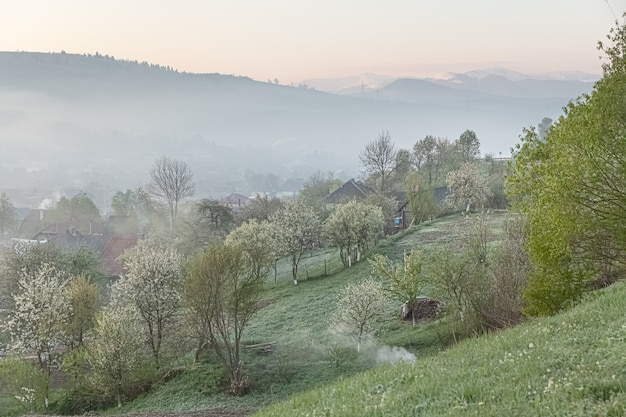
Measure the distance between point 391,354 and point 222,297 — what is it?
32.3ft

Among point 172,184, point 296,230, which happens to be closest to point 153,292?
point 296,230

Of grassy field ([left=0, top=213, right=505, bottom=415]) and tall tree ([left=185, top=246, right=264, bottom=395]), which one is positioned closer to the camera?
grassy field ([left=0, top=213, right=505, bottom=415])

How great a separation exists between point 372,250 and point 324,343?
80.4 ft

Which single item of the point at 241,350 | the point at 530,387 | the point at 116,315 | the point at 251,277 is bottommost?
the point at 241,350

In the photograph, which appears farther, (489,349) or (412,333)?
(412,333)

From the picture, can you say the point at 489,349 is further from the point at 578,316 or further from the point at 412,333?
the point at 412,333

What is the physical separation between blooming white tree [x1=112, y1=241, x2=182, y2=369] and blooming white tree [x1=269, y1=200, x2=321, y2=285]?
19.5m

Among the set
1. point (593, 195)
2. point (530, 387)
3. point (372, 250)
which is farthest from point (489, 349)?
point (372, 250)

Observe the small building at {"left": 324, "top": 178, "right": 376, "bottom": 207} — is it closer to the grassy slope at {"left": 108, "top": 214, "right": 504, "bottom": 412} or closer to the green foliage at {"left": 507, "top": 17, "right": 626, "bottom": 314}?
the grassy slope at {"left": 108, "top": 214, "right": 504, "bottom": 412}

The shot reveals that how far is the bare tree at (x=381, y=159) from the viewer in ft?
298

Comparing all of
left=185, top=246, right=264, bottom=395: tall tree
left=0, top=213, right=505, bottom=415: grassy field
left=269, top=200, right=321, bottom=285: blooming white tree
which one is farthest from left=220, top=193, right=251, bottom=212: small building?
left=185, top=246, right=264, bottom=395: tall tree

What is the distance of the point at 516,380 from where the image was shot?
911cm

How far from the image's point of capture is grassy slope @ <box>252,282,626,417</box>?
301 inches

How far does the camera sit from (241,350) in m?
30.8
